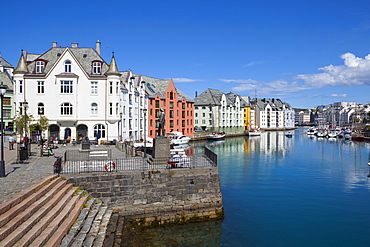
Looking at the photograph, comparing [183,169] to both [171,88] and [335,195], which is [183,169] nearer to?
[335,195]

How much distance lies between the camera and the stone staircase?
35.7 ft

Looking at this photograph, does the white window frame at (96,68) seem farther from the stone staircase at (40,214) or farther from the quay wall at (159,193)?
the stone staircase at (40,214)

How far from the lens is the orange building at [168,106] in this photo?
7265cm

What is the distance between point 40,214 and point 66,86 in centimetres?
3819

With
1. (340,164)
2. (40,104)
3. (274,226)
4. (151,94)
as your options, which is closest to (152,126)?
(151,94)

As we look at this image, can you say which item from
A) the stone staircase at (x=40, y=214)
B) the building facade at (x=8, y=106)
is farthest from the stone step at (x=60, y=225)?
the building facade at (x=8, y=106)

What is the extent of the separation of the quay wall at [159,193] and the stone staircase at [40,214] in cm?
176

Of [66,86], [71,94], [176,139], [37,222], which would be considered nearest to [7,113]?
[66,86]

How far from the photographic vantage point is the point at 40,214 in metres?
12.8

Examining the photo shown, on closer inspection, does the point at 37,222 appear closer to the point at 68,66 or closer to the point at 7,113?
the point at 68,66

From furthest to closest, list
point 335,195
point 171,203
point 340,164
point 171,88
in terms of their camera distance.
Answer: point 171,88, point 340,164, point 335,195, point 171,203

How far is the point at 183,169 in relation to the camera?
20703 millimetres

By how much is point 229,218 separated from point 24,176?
44.0 feet

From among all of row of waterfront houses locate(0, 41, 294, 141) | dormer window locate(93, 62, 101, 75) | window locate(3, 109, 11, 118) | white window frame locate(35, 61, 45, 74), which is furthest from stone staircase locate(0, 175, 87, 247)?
window locate(3, 109, 11, 118)
